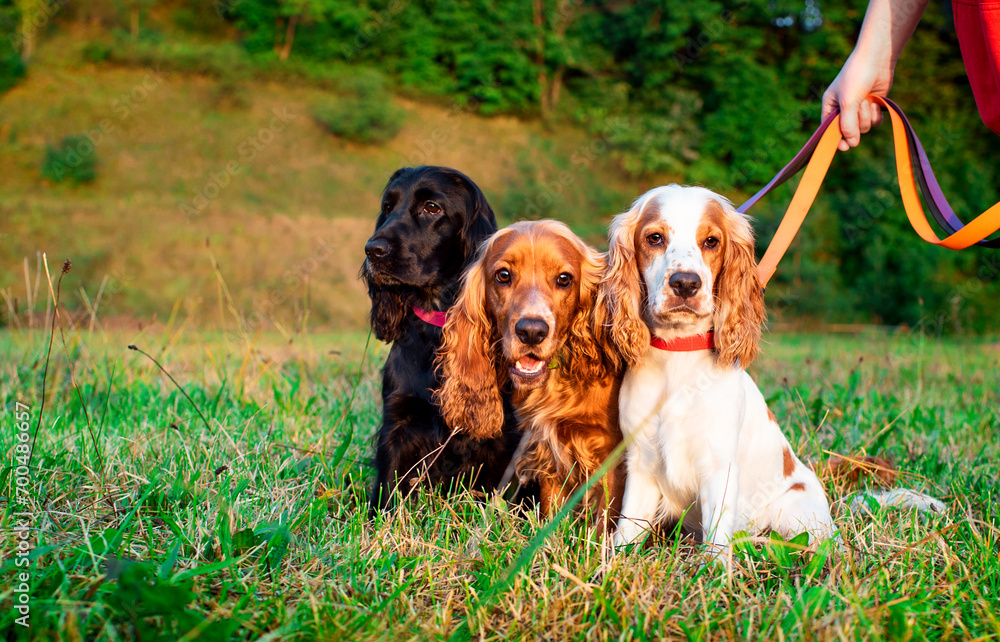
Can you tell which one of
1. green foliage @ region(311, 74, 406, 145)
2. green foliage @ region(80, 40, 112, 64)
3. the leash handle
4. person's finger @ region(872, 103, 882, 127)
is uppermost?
green foliage @ region(80, 40, 112, 64)

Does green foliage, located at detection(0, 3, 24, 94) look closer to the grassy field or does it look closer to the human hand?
the grassy field

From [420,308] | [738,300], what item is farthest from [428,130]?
[738,300]

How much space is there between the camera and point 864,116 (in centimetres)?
236

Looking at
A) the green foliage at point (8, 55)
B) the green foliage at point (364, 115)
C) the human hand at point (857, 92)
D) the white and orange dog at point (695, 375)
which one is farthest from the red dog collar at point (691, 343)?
the green foliage at point (8, 55)

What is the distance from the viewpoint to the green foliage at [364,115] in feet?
69.7

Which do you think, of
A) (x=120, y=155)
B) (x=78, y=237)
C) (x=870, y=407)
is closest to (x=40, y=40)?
(x=120, y=155)

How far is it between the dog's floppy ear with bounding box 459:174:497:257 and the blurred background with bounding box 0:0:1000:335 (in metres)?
11.9

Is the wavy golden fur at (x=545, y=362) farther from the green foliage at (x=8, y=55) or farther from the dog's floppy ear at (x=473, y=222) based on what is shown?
the green foliage at (x=8, y=55)

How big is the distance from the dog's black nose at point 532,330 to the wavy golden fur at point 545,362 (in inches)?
2.9

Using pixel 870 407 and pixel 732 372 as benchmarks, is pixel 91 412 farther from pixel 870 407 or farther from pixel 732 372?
pixel 870 407

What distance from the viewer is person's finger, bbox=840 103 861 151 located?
7.57 feet

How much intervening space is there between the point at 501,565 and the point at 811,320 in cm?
1674

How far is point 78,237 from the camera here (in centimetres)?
1548

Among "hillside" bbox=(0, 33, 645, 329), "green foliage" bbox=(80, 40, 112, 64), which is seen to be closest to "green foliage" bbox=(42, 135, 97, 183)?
"hillside" bbox=(0, 33, 645, 329)
